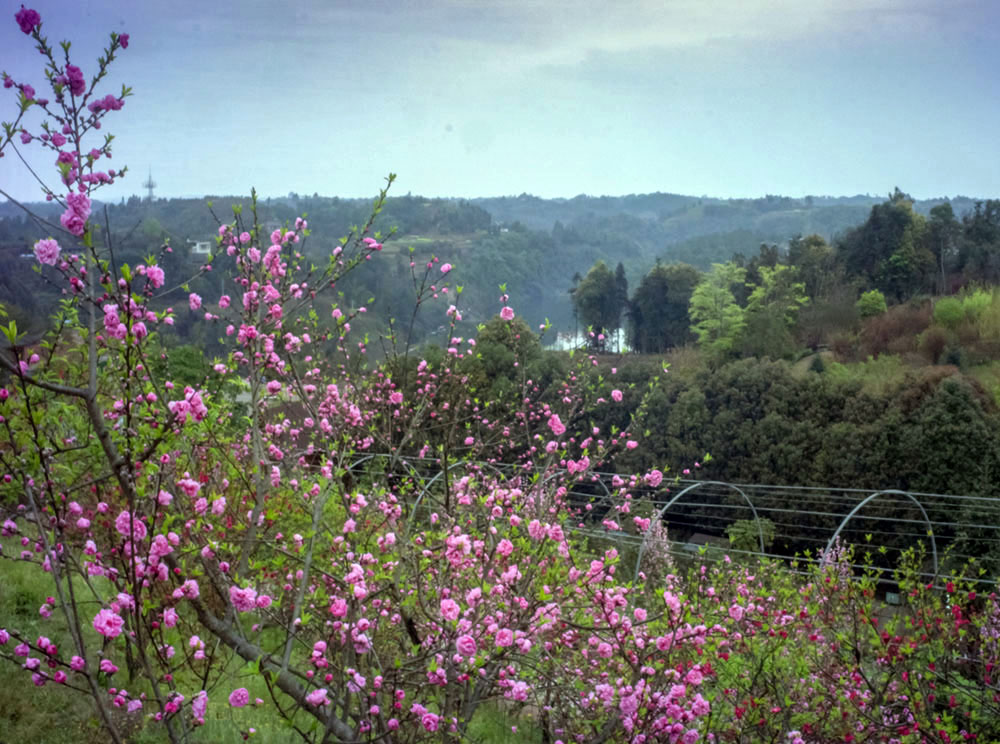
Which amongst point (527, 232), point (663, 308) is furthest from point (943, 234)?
point (527, 232)

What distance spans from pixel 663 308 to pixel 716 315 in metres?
2.78

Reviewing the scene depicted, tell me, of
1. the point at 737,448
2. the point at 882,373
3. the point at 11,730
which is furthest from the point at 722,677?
the point at 882,373

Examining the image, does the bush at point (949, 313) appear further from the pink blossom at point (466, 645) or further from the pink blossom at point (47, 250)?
the pink blossom at point (47, 250)

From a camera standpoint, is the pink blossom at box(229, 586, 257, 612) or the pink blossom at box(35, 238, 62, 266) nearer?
the pink blossom at box(35, 238, 62, 266)

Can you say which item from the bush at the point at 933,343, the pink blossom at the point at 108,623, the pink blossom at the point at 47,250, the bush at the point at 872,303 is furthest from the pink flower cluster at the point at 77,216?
the bush at the point at 872,303

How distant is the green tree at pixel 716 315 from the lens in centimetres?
1820

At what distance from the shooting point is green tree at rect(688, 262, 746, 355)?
1820 centimetres

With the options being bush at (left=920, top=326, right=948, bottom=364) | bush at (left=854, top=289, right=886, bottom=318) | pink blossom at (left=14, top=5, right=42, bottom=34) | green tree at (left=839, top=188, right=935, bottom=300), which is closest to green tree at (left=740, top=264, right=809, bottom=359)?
bush at (left=854, top=289, right=886, bottom=318)

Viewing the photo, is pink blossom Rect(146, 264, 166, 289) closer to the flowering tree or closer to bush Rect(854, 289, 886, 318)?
the flowering tree

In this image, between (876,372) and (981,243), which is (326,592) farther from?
(981,243)

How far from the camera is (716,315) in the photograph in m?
19.0

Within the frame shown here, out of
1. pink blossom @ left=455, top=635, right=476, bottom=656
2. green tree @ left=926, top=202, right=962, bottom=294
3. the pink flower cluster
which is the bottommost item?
pink blossom @ left=455, top=635, right=476, bottom=656

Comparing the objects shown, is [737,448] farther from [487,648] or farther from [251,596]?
[251,596]

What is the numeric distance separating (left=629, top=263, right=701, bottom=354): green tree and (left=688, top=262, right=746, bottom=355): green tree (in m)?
0.99
